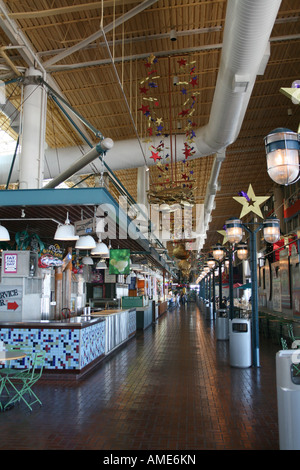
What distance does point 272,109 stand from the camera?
11.5m

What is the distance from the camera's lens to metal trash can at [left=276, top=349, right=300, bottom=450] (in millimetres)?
3223

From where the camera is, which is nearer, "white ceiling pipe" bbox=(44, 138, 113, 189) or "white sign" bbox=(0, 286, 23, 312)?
"white ceiling pipe" bbox=(44, 138, 113, 189)

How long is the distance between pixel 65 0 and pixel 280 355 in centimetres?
695

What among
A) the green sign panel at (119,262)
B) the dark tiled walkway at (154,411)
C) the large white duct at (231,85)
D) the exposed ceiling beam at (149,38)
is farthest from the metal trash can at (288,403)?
the green sign panel at (119,262)

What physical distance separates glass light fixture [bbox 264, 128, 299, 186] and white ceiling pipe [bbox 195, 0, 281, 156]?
2.02 metres

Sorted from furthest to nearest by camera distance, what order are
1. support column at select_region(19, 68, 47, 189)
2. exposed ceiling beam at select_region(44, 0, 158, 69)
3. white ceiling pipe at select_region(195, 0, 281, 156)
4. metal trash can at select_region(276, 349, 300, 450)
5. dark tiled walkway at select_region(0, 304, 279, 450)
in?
support column at select_region(19, 68, 47, 189)
exposed ceiling beam at select_region(44, 0, 158, 69)
white ceiling pipe at select_region(195, 0, 281, 156)
dark tiled walkway at select_region(0, 304, 279, 450)
metal trash can at select_region(276, 349, 300, 450)

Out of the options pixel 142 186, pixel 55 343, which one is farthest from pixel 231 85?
pixel 142 186

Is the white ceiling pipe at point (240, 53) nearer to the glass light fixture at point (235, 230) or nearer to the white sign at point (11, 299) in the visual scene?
the glass light fixture at point (235, 230)

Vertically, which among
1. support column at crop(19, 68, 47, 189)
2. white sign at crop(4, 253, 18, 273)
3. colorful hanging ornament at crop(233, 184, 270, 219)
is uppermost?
support column at crop(19, 68, 47, 189)

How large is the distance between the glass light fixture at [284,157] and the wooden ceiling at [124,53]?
3152mm

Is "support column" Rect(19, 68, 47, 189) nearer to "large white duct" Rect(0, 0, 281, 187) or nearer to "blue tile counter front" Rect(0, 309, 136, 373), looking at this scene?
"large white duct" Rect(0, 0, 281, 187)

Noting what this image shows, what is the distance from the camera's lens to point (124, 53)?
8609 millimetres

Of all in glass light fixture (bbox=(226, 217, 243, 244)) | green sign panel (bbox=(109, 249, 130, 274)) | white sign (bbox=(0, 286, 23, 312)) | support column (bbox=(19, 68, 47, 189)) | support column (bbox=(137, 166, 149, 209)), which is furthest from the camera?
support column (bbox=(137, 166, 149, 209))

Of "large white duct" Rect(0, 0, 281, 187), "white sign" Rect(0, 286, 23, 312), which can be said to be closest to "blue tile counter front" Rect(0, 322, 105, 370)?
"white sign" Rect(0, 286, 23, 312)
